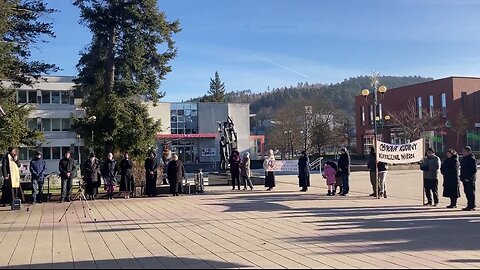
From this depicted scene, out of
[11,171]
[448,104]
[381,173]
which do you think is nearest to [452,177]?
[381,173]

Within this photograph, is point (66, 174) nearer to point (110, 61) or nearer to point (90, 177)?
point (90, 177)

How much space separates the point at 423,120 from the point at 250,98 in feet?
285

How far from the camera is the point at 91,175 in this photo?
19.0m

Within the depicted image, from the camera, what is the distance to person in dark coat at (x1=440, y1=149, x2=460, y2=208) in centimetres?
1438

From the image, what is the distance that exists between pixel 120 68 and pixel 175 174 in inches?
575

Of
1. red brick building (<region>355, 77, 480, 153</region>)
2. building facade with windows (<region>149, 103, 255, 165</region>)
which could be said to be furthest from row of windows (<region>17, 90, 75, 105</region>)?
red brick building (<region>355, 77, 480, 153</region>)

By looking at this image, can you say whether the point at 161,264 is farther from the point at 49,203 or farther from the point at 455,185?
the point at 49,203

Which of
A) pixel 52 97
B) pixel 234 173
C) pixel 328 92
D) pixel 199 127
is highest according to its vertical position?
pixel 328 92

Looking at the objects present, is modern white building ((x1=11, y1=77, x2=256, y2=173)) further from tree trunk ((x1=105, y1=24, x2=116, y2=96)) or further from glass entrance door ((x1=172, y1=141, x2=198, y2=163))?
tree trunk ((x1=105, y1=24, x2=116, y2=96))

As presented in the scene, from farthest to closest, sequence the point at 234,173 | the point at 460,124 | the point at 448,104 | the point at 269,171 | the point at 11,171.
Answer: the point at 448,104 < the point at 460,124 < the point at 234,173 < the point at 269,171 < the point at 11,171

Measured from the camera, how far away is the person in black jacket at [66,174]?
18438 mm

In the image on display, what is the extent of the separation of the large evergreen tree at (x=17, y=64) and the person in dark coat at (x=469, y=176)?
1406 cm

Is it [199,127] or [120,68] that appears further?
[199,127]

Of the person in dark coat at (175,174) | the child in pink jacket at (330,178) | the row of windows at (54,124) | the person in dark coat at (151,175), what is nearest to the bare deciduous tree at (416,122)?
the row of windows at (54,124)
